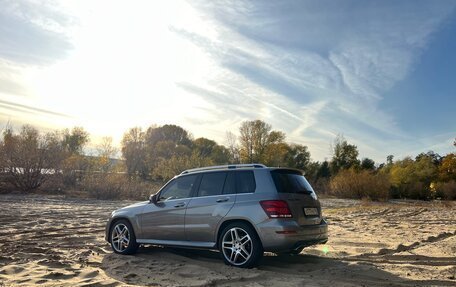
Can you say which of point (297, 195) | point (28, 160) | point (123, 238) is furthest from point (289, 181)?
point (28, 160)

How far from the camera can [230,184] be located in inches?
295

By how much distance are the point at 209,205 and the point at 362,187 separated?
115ft

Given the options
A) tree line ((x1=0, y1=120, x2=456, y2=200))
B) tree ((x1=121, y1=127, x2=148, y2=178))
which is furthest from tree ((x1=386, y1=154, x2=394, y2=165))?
tree ((x1=121, y1=127, x2=148, y2=178))

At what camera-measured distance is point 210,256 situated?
316 inches

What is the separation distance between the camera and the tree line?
99.3ft

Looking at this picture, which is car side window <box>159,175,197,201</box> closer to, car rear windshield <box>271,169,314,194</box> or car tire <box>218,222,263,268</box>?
car tire <box>218,222,263,268</box>

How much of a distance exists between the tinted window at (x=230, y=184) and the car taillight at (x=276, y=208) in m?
0.75

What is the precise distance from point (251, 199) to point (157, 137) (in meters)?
65.4

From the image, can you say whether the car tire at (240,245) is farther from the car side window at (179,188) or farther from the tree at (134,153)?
the tree at (134,153)

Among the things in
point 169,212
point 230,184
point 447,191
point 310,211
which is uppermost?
point 447,191

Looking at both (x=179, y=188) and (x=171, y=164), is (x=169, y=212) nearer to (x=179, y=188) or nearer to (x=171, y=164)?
(x=179, y=188)

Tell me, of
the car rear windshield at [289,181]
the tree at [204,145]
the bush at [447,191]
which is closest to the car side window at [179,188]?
the car rear windshield at [289,181]

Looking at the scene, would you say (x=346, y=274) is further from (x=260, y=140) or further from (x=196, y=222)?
(x=260, y=140)

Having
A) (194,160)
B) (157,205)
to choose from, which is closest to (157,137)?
(194,160)
